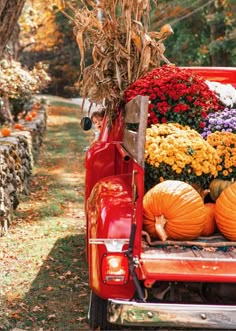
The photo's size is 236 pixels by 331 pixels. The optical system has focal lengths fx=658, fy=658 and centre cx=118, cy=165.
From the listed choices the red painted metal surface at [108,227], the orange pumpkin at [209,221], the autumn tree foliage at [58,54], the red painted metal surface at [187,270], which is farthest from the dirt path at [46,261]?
the autumn tree foliage at [58,54]

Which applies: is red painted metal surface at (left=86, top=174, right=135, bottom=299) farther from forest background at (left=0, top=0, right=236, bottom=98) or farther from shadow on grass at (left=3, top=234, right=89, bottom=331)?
forest background at (left=0, top=0, right=236, bottom=98)

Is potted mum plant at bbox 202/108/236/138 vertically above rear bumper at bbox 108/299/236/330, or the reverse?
potted mum plant at bbox 202/108/236/138

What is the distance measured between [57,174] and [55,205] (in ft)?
10.2

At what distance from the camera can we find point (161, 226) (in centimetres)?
436

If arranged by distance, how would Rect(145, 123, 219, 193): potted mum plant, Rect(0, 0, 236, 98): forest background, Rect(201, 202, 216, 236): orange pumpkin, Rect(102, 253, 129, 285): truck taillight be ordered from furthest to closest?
Rect(0, 0, 236, 98): forest background < Rect(145, 123, 219, 193): potted mum plant < Rect(201, 202, 216, 236): orange pumpkin < Rect(102, 253, 129, 285): truck taillight

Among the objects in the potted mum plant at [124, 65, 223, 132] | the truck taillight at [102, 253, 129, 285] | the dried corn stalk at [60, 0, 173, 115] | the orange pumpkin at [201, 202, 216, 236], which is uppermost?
the dried corn stalk at [60, 0, 173, 115]

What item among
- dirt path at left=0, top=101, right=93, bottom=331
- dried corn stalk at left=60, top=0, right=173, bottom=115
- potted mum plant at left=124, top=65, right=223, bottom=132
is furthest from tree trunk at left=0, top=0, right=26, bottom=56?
potted mum plant at left=124, top=65, right=223, bottom=132

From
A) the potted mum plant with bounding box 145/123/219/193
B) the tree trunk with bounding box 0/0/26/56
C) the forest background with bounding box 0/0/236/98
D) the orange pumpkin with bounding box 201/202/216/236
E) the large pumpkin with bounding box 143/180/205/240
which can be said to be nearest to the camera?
the large pumpkin with bounding box 143/180/205/240

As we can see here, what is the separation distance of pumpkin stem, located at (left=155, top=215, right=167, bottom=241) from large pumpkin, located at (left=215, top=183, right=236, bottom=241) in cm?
39

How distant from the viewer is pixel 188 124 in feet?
17.6

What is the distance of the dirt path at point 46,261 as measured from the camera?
5.48 meters

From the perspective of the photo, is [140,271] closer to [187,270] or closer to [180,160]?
[187,270]

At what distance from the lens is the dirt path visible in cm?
548

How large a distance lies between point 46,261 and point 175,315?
3.45 metres
